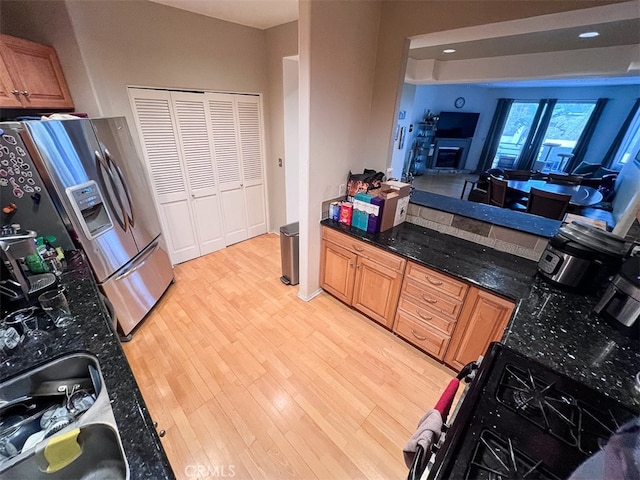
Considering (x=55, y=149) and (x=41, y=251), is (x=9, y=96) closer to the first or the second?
(x=55, y=149)

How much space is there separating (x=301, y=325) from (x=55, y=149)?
2.12 metres

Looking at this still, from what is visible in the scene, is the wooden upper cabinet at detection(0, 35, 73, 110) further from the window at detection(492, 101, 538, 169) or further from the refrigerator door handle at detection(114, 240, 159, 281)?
the window at detection(492, 101, 538, 169)

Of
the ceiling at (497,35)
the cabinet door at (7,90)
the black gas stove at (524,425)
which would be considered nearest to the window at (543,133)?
the ceiling at (497,35)

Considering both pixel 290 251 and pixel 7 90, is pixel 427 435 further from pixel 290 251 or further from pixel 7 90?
pixel 7 90

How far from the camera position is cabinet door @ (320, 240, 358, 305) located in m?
2.29

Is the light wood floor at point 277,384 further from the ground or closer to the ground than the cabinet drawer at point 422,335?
closer to the ground

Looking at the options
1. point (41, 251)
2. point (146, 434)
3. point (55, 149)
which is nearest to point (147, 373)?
point (41, 251)

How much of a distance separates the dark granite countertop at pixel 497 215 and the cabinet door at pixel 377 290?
2.35 ft

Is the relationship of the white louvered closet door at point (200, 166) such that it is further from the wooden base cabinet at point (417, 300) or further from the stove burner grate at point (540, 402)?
the stove burner grate at point (540, 402)

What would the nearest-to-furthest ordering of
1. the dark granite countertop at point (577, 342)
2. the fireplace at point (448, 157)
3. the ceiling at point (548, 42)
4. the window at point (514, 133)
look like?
the dark granite countertop at point (577, 342) < the ceiling at point (548, 42) < the window at point (514, 133) < the fireplace at point (448, 157)

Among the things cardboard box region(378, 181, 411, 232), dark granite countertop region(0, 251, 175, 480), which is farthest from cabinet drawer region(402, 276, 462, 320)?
dark granite countertop region(0, 251, 175, 480)

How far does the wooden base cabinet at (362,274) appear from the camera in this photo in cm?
201

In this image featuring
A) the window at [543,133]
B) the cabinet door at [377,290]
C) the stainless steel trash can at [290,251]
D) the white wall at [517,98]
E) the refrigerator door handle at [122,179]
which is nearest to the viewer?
the refrigerator door handle at [122,179]

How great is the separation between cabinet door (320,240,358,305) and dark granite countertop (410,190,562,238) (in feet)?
2.61
